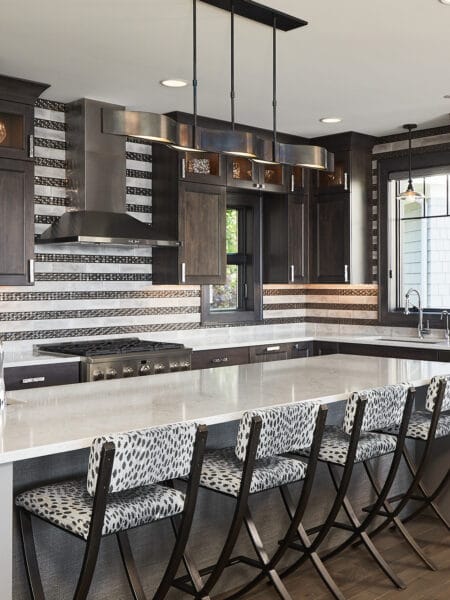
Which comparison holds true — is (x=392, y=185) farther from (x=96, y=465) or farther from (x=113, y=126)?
(x=96, y=465)

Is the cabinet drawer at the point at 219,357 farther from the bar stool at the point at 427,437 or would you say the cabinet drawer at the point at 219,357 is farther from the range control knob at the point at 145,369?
the bar stool at the point at 427,437

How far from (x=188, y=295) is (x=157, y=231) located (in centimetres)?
86

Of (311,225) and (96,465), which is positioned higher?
(311,225)

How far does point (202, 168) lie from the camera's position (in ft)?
19.9

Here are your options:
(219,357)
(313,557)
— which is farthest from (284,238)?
(313,557)

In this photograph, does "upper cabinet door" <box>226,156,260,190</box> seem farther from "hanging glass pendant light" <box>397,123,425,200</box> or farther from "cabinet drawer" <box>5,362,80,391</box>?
"cabinet drawer" <box>5,362,80,391</box>

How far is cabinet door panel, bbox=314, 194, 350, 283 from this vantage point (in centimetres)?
680

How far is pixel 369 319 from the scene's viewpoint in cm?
702

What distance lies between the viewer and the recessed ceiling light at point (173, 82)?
16.1 feet

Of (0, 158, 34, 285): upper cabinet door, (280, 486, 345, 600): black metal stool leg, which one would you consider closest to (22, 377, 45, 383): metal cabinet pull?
(0, 158, 34, 285): upper cabinet door

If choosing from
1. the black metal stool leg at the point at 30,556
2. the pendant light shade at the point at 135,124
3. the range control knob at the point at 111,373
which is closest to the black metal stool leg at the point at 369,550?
the black metal stool leg at the point at 30,556

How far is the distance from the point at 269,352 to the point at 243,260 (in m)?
1.10

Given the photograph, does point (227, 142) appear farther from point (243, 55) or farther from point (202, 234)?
point (202, 234)

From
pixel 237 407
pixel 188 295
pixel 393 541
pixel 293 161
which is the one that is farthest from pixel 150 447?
pixel 188 295
